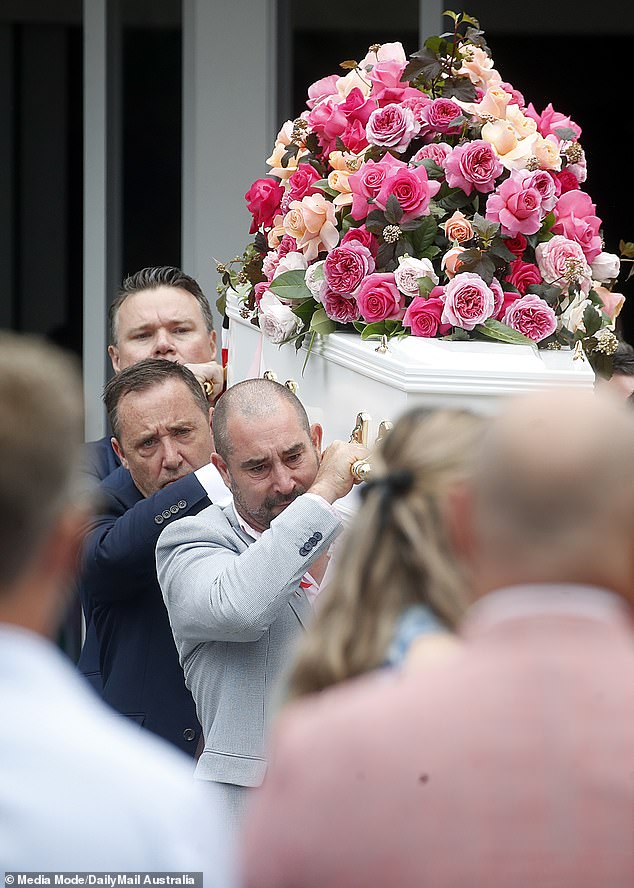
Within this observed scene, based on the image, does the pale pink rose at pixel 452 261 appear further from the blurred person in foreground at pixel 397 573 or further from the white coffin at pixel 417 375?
the blurred person in foreground at pixel 397 573

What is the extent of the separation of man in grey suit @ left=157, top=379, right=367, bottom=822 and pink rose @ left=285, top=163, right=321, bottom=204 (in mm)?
405

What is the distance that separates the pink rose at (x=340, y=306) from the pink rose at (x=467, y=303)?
24 centimetres

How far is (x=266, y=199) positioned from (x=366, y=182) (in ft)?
1.46

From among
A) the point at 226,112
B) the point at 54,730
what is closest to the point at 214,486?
the point at 54,730

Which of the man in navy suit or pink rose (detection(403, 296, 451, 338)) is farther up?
pink rose (detection(403, 296, 451, 338))

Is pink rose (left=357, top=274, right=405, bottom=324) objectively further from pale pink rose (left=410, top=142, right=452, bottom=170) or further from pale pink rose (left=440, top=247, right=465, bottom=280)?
pale pink rose (left=410, top=142, right=452, bottom=170)

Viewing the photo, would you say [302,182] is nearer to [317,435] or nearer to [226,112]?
[317,435]

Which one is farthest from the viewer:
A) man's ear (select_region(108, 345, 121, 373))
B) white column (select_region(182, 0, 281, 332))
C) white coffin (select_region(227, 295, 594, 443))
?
white column (select_region(182, 0, 281, 332))

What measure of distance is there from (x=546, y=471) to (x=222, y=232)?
3.94 meters

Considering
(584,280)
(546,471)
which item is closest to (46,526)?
(546,471)

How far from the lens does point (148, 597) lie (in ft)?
9.24

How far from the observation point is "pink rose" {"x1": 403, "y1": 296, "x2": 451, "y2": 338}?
7.66 feet

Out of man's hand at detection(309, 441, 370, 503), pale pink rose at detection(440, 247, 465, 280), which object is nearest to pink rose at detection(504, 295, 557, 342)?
pale pink rose at detection(440, 247, 465, 280)

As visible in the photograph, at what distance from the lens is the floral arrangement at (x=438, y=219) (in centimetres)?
237
